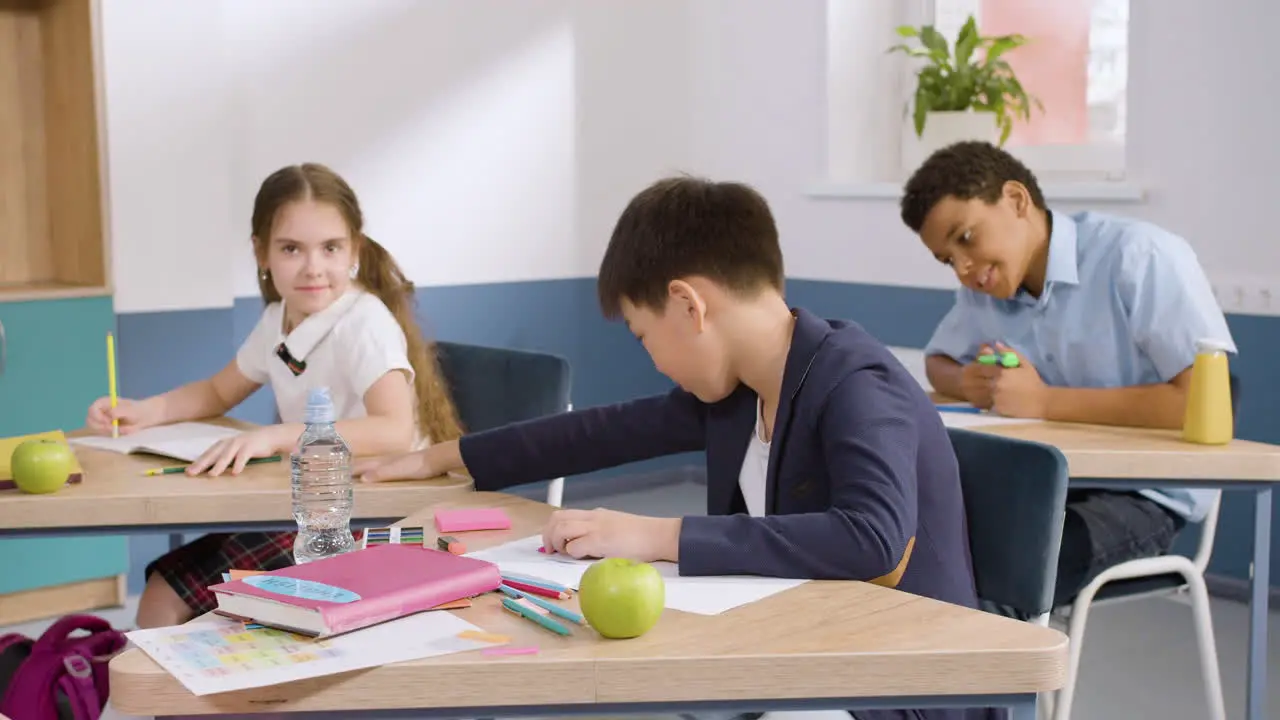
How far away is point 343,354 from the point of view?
2521 millimetres

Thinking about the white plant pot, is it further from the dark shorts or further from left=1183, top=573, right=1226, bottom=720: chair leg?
left=1183, top=573, right=1226, bottom=720: chair leg

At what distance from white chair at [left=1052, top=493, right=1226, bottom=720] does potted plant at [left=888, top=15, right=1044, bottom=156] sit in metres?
2.21

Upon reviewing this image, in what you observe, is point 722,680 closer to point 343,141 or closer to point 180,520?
point 180,520

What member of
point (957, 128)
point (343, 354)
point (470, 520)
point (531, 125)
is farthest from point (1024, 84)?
point (470, 520)

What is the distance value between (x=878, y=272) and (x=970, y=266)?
1.76m

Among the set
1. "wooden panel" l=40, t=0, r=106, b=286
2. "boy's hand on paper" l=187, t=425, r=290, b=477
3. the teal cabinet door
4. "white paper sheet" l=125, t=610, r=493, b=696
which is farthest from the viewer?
"wooden panel" l=40, t=0, r=106, b=286

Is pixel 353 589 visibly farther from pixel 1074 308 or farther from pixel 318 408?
pixel 1074 308

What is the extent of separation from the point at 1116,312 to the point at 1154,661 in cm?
103

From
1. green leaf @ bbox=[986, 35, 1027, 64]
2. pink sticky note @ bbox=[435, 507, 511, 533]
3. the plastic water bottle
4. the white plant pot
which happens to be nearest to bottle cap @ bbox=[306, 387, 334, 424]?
the plastic water bottle

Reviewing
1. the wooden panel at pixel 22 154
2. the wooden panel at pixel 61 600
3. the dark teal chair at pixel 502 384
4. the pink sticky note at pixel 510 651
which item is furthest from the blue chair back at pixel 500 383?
the wooden panel at pixel 22 154

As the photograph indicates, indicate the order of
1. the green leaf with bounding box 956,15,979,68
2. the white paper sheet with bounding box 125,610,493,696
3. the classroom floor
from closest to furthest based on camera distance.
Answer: the white paper sheet with bounding box 125,610,493,696
the classroom floor
the green leaf with bounding box 956,15,979,68

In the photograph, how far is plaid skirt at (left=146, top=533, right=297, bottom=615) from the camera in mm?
2461

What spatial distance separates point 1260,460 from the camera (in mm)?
2297

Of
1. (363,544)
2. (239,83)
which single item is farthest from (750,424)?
(239,83)
